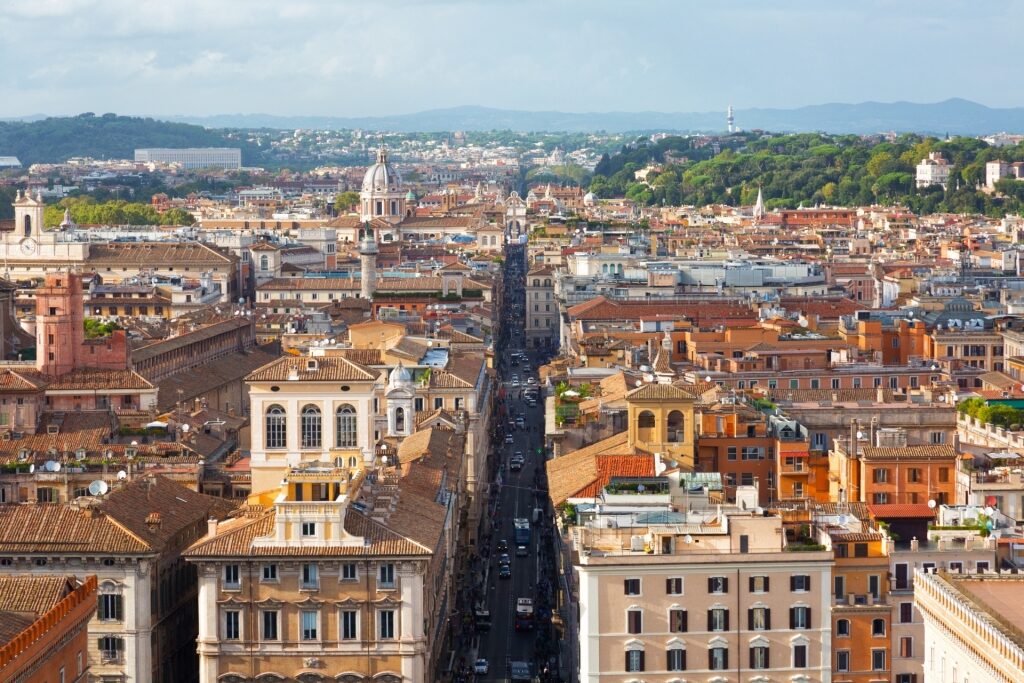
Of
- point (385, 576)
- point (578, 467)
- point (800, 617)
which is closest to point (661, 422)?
point (578, 467)

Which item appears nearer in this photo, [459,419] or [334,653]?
[334,653]

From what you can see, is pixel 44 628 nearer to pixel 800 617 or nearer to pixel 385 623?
pixel 385 623

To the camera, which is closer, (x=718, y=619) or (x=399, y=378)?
(x=718, y=619)

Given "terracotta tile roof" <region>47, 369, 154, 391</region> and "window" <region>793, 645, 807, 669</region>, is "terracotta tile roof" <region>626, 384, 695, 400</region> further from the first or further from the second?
"terracotta tile roof" <region>47, 369, 154, 391</region>

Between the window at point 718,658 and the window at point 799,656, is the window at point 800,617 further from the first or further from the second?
the window at point 718,658

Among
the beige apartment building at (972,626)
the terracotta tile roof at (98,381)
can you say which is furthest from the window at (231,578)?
the terracotta tile roof at (98,381)

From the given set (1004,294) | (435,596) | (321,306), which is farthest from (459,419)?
(321,306)

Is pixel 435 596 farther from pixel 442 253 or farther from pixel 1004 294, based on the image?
pixel 442 253
